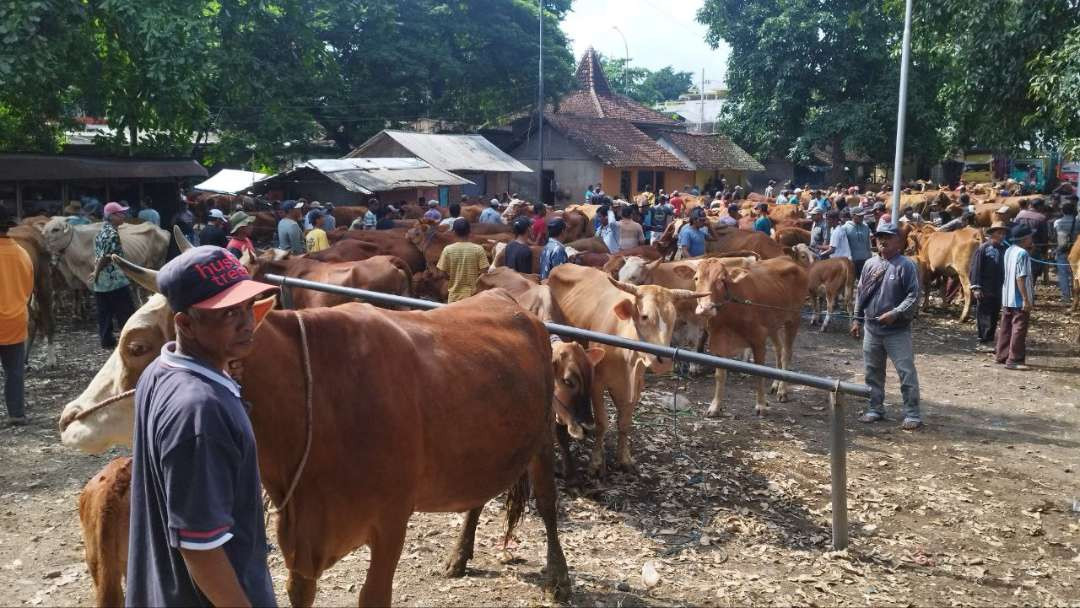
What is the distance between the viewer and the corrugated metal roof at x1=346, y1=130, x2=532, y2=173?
3102 cm

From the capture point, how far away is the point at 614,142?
41312 mm

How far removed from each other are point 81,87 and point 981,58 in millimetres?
18158

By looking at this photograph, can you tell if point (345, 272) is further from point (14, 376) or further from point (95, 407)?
point (95, 407)

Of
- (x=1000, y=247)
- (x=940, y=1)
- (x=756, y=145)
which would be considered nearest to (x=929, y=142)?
(x=756, y=145)

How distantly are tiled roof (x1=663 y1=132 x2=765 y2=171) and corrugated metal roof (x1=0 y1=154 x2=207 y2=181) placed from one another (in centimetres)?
2955

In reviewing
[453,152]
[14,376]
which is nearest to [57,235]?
[14,376]

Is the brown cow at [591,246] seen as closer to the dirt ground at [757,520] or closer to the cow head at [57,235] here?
the dirt ground at [757,520]

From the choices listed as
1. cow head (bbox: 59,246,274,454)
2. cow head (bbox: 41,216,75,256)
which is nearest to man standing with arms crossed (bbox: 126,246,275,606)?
cow head (bbox: 59,246,274,454)

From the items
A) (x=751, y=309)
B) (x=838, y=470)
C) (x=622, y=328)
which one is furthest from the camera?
(x=751, y=309)

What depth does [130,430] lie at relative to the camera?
11.6 ft

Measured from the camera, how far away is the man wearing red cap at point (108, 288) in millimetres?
11164

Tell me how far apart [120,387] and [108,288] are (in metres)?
8.61

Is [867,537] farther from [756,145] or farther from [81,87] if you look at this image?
[756,145]

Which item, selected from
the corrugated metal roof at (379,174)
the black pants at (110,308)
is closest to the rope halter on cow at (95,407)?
the black pants at (110,308)
